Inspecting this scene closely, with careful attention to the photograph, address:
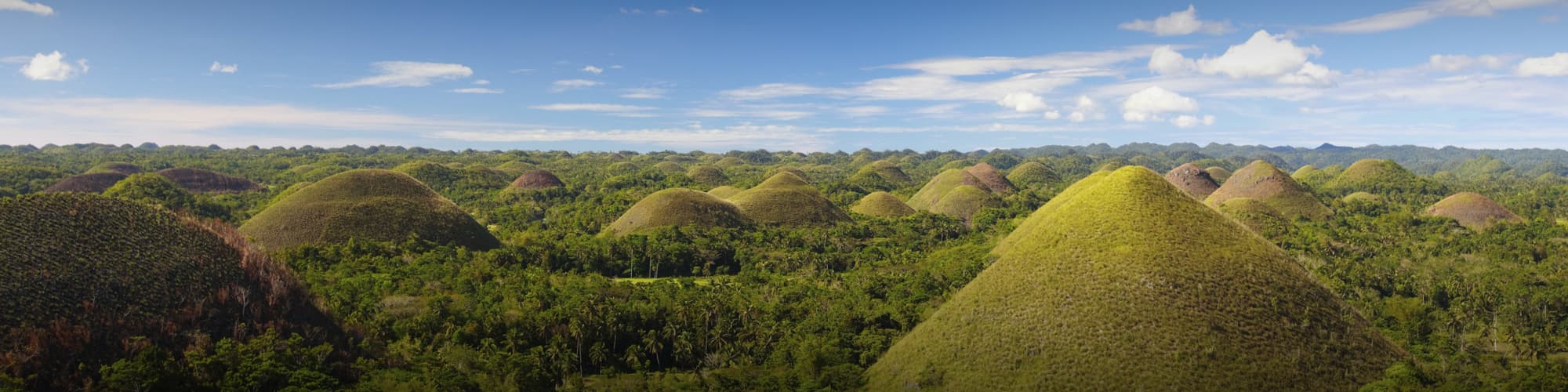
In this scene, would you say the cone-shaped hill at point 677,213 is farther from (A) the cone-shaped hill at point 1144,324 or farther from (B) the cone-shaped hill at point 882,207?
(A) the cone-shaped hill at point 1144,324

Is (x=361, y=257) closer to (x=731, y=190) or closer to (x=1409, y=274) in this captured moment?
(x=731, y=190)

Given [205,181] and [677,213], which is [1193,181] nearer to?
[677,213]

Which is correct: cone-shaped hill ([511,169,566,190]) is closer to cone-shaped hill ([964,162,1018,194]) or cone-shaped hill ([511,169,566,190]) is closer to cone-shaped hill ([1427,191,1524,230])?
cone-shaped hill ([964,162,1018,194])

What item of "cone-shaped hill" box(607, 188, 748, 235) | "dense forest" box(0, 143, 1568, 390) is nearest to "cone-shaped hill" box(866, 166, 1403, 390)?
"dense forest" box(0, 143, 1568, 390)

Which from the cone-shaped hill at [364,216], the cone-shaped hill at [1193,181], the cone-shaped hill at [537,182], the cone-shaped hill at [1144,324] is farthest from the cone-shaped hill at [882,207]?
the cone-shaped hill at [1144,324]

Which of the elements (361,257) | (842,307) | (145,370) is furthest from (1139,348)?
(361,257)

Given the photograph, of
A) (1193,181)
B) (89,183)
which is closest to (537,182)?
(89,183)
